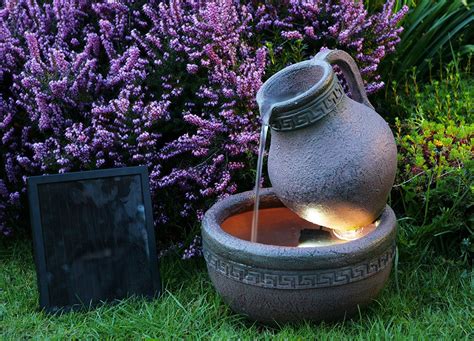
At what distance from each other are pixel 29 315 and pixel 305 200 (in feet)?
4.30

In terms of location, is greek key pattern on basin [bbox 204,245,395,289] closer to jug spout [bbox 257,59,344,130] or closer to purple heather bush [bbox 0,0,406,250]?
jug spout [bbox 257,59,344,130]

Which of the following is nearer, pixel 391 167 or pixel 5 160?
pixel 391 167

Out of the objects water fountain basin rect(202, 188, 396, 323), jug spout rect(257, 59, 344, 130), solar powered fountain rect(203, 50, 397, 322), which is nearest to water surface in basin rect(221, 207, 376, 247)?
solar powered fountain rect(203, 50, 397, 322)

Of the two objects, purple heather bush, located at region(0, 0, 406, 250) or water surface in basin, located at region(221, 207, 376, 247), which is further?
purple heather bush, located at region(0, 0, 406, 250)

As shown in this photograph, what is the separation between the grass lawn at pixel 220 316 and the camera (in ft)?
7.62

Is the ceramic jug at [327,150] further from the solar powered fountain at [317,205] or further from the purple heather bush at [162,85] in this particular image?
the purple heather bush at [162,85]

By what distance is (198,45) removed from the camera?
10.0 feet

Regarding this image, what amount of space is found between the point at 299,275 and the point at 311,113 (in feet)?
1.94

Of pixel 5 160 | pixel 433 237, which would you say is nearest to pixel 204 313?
pixel 433 237

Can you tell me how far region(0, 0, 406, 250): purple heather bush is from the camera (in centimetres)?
292

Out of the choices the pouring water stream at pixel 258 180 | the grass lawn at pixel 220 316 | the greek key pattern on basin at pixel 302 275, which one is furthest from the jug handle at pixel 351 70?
the grass lawn at pixel 220 316

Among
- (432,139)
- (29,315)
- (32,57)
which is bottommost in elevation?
(29,315)

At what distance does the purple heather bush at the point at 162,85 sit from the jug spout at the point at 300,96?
49cm

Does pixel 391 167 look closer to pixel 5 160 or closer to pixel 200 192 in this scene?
pixel 200 192
